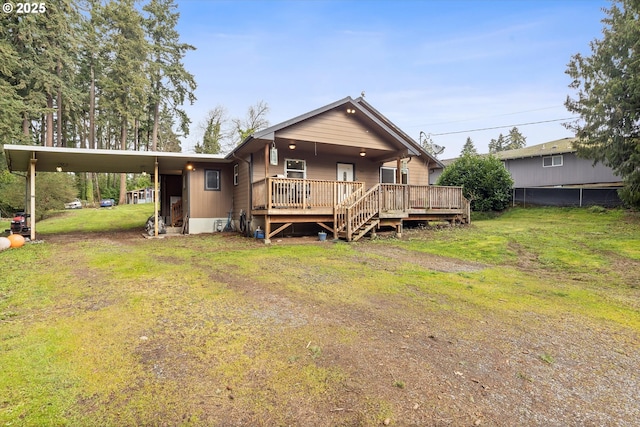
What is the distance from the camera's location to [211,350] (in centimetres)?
308

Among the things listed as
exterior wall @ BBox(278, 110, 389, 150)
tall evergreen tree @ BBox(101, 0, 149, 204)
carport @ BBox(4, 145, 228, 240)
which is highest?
tall evergreen tree @ BBox(101, 0, 149, 204)

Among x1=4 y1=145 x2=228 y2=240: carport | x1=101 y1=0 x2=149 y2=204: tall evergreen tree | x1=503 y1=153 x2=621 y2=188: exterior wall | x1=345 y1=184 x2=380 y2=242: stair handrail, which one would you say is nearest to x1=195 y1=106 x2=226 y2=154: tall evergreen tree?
x1=101 y1=0 x2=149 y2=204: tall evergreen tree

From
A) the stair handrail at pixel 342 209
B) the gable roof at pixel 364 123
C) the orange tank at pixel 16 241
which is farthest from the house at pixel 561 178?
the orange tank at pixel 16 241

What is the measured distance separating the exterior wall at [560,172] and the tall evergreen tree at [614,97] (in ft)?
15.1

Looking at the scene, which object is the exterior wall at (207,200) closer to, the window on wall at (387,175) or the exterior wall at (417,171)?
the window on wall at (387,175)

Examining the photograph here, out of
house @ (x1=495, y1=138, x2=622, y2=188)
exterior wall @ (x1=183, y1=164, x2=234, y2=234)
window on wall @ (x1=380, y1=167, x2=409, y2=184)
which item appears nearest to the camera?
exterior wall @ (x1=183, y1=164, x2=234, y2=234)

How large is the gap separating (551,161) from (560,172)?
955 mm

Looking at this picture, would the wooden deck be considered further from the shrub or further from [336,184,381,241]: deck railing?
the shrub

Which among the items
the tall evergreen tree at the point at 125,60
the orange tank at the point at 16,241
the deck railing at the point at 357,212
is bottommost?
the orange tank at the point at 16,241

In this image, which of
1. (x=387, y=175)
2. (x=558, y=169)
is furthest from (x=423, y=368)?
(x=558, y=169)

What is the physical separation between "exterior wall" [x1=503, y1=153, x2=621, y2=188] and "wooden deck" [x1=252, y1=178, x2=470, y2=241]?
49.2 feet

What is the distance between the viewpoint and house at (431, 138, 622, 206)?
17844mm

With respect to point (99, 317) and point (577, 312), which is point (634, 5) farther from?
point (99, 317)

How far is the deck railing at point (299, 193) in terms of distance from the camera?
1074 centimetres
